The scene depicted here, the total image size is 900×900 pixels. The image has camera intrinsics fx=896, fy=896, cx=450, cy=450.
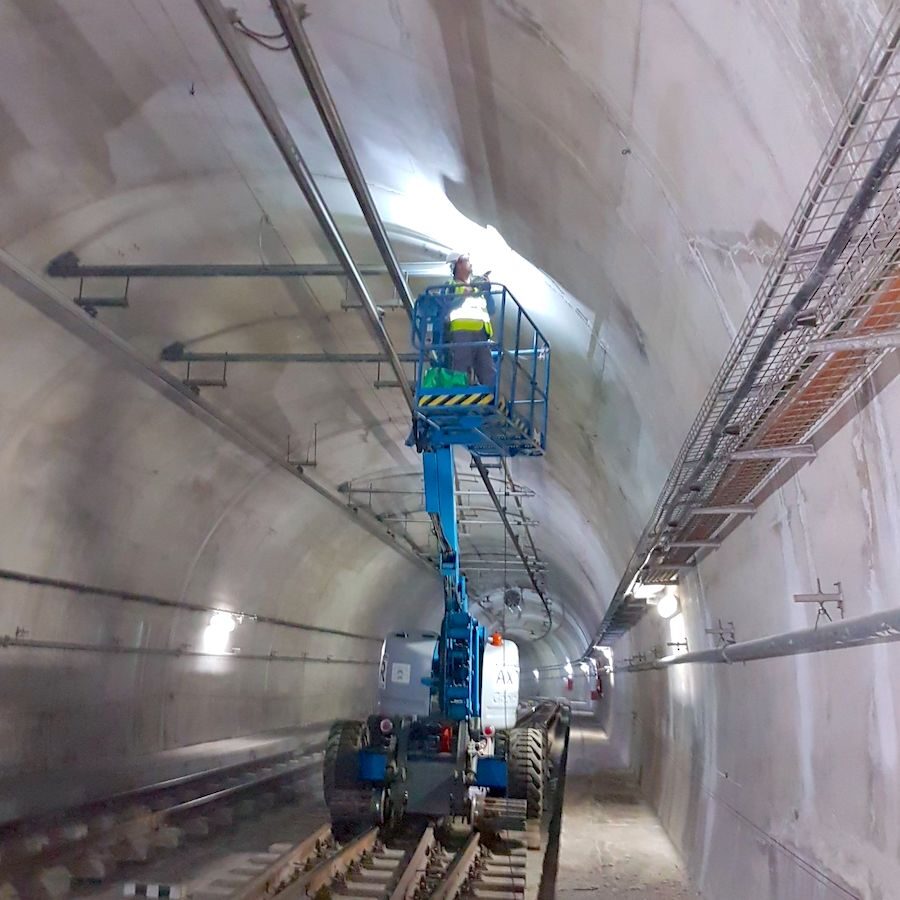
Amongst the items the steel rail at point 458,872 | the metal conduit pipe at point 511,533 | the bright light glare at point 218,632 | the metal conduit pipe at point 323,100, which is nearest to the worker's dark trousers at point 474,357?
the metal conduit pipe at point 323,100

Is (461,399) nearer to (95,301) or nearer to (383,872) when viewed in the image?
(95,301)

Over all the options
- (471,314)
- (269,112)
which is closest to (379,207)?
(471,314)

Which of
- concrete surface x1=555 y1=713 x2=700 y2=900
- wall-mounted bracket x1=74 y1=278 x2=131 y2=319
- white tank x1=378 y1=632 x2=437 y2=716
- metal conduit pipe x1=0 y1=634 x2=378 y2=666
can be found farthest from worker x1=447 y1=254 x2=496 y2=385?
metal conduit pipe x1=0 y1=634 x2=378 y2=666

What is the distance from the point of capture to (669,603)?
10.9 m

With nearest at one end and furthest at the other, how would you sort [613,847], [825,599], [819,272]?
[819,272]
[825,599]
[613,847]

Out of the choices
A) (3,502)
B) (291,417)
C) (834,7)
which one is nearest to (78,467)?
(3,502)

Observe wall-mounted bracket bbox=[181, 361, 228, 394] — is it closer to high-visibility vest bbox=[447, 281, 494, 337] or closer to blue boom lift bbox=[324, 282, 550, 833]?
blue boom lift bbox=[324, 282, 550, 833]

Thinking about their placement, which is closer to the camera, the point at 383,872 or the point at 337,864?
the point at 337,864

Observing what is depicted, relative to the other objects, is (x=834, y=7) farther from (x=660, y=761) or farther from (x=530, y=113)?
(x=660, y=761)

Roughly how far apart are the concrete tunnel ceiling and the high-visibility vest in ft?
1.44

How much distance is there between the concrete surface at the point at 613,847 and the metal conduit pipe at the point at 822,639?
2566 millimetres

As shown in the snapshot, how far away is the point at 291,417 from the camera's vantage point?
45.1 feet

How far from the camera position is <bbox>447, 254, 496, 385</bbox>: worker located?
8148mm

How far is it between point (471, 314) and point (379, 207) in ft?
4.68
